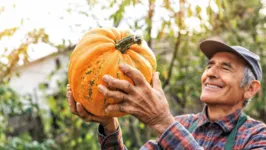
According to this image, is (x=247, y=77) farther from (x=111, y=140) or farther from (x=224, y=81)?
(x=111, y=140)

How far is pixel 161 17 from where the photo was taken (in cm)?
446

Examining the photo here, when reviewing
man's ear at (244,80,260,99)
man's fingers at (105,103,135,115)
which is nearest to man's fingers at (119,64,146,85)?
man's fingers at (105,103,135,115)

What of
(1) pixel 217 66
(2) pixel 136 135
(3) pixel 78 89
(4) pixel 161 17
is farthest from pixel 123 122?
(3) pixel 78 89

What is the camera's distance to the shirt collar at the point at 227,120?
2688 millimetres

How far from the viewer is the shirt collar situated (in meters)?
2.69

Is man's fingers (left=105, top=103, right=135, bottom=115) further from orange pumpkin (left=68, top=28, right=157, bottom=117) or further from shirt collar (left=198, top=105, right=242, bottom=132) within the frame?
shirt collar (left=198, top=105, right=242, bottom=132)

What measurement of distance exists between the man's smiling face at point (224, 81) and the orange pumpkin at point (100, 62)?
2.59ft

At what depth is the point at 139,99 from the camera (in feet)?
6.86

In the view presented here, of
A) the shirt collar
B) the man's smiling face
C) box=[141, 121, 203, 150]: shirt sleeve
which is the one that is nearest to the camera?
box=[141, 121, 203, 150]: shirt sleeve

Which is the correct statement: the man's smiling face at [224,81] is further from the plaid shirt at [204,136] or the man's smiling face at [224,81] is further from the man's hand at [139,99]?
the man's hand at [139,99]

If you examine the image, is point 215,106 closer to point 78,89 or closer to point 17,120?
point 78,89

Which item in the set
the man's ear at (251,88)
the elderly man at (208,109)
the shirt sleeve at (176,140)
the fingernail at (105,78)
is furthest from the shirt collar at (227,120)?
the fingernail at (105,78)

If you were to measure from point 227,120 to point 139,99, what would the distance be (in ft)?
2.81

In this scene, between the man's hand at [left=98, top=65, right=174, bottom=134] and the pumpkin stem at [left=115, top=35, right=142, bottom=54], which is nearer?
the man's hand at [left=98, top=65, right=174, bottom=134]
